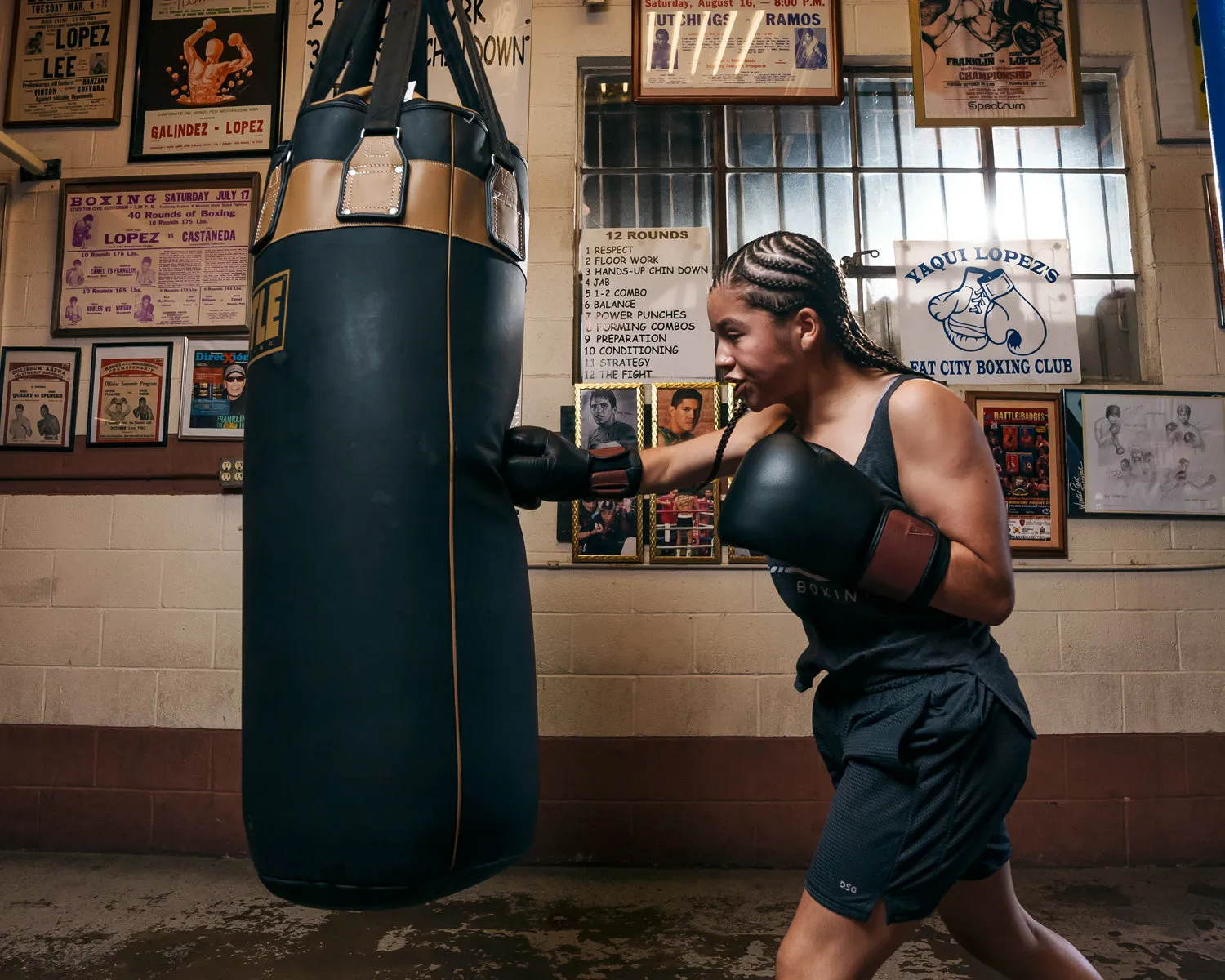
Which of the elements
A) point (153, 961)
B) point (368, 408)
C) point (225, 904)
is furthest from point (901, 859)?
point (225, 904)

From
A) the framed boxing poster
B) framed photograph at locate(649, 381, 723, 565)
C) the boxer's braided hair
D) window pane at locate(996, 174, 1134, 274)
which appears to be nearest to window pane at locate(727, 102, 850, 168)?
window pane at locate(996, 174, 1134, 274)

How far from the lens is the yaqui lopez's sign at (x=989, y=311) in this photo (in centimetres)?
275

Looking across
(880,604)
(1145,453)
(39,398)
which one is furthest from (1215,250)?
(39,398)

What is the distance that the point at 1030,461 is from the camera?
8.90ft

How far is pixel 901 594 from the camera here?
106 centimetres

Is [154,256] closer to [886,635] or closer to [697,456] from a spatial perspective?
[697,456]

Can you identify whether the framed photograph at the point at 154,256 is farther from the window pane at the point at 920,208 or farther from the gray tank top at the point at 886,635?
the gray tank top at the point at 886,635

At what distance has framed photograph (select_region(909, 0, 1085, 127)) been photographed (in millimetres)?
2859

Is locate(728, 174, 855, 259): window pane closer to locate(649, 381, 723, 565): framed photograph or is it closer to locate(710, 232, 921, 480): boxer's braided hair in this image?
locate(649, 381, 723, 565): framed photograph

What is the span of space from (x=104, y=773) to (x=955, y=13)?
3.95 meters

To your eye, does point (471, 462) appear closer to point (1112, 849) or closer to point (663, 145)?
point (663, 145)

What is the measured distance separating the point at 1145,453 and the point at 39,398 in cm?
381

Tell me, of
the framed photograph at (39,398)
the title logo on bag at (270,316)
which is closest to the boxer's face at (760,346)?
the title logo on bag at (270,316)

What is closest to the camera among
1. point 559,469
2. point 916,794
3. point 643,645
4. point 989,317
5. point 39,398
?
point 916,794
